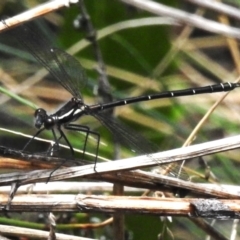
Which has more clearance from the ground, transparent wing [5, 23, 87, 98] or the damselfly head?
transparent wing [5, 23, 87, 98]

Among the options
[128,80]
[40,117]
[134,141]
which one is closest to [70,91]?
[40,117]

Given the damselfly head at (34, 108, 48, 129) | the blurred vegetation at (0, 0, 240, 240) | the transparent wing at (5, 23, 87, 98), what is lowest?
the damselfly head at (34, 108, 48, 129)

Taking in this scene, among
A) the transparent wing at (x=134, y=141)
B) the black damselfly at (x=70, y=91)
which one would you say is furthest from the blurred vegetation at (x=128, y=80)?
the transparent wing at (x=134, y=141)

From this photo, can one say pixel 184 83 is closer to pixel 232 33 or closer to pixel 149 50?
pixel 149 50

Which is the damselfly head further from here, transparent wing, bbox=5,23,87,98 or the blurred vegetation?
the blurred vegetation

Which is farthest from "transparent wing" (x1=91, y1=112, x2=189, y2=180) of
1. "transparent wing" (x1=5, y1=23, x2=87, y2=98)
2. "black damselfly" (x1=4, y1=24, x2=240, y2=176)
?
"transparent wing" (x1=5, y1=23, x2=87, y2=98)

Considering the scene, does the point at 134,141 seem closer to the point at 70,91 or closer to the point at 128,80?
the point at 70,91

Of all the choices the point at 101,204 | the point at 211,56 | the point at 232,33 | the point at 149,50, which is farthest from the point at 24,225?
the point at 211,56

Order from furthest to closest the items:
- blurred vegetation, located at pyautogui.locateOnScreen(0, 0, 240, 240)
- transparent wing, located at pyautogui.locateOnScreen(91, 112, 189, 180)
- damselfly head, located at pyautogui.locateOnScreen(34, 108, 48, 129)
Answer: blurred vegetation, located at pyautogui.locateOnScreen(0, 0, 240, 240) → damselfly head, located at pyautogui.locateOnScreen(34, 108, 48, 129) → transparent wing, located at pyautogui.locateOnScreen(91, 112, 189, 180)
